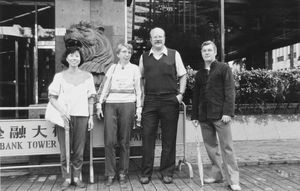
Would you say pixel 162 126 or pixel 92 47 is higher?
pixel 92 47

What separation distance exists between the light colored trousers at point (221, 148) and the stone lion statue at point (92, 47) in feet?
6.74

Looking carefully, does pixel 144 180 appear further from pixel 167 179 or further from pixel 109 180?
pixel 109 180

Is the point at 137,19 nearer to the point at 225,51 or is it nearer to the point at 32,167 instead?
the point at 225,51

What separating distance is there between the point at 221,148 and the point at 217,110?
1.70 feet

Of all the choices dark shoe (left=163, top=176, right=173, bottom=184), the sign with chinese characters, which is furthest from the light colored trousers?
the sign with chinese characters

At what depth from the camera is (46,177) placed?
20.5 feet

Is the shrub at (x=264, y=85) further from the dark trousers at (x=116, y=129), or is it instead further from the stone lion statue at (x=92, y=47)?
the dark trousers at (x=116, y=129)

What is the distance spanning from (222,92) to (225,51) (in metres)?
7.15

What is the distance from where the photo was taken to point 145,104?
18.9 feet

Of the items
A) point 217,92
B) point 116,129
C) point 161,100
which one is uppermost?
point 217,92

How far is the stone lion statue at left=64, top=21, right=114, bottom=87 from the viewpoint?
6621 millimetres

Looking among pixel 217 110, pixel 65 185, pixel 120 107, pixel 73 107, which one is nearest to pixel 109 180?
pixel 65 185

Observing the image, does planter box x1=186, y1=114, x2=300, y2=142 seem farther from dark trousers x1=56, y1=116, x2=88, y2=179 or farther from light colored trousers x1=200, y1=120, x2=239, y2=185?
dark trousers x1=56, y1=116, x2=88, y2=179

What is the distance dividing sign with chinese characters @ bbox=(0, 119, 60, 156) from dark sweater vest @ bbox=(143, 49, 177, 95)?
163 cm
